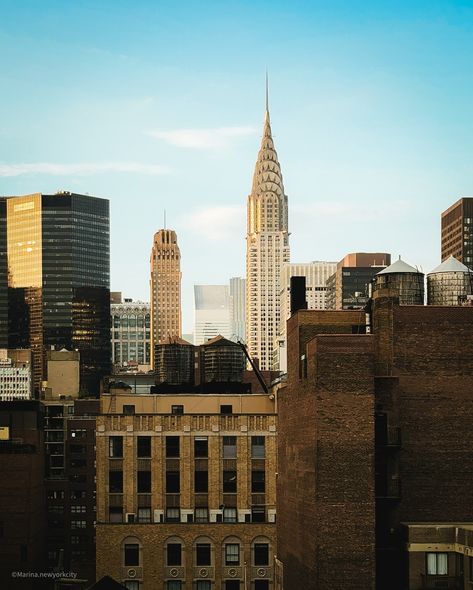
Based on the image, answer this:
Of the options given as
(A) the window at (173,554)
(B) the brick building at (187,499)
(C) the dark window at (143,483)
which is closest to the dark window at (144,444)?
(B) the brick building at (187,499)

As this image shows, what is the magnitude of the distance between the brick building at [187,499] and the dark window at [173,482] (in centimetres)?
7

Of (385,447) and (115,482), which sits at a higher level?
(385,447)

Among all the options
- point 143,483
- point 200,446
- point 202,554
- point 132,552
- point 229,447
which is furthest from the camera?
point 229,447

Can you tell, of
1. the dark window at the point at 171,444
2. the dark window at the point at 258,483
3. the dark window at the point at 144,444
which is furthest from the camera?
the dark window at the point at 258,483

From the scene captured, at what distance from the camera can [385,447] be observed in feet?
220

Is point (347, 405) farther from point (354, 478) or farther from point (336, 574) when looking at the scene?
point (336, 574)

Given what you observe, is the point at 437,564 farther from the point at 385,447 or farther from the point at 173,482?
the point at 173,482

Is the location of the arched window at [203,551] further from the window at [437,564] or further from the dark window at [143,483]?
the window at [437,564]

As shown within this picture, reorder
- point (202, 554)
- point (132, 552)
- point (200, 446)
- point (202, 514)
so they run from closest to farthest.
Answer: point (132, 552), point (202, 554), point (202, 514), point (200, 446)

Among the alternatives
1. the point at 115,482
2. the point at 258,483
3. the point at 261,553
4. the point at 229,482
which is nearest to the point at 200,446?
the point at 229,482

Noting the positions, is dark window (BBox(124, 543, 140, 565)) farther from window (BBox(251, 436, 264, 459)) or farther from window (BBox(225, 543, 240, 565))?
window (BBox(251, 436, 264, 459))

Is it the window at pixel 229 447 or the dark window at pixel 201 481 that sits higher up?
the window at pixel 229 447

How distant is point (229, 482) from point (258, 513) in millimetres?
3171

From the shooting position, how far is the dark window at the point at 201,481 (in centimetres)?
9619
